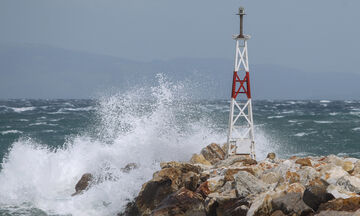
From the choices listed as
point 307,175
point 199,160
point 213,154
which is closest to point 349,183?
point 307,175

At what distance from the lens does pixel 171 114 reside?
2281 cm

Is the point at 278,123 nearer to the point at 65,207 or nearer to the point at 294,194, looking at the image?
the point at 65,207

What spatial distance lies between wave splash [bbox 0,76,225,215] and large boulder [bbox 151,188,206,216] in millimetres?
2629

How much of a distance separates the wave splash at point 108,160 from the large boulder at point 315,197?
596 centimetres

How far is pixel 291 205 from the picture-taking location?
30.9ft

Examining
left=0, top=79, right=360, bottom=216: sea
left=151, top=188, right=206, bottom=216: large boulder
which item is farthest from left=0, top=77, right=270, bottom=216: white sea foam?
left=151, top=188, right=206, bottom=216: large boulder

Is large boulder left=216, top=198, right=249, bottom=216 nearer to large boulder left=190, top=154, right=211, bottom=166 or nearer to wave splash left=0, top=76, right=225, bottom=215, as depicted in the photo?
wave splash left=0, top=76, right=225, bottom=215

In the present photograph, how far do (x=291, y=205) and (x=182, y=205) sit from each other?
2.82m

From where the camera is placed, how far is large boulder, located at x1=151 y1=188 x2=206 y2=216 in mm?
11086

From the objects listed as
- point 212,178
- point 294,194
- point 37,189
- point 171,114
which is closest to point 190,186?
point 212,178

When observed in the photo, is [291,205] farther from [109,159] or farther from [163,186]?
[109,159]

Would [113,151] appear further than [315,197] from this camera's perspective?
Yes

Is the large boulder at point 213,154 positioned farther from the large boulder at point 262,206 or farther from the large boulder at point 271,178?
the large boulder at point 262,206

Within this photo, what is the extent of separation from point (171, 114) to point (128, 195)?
907cm
